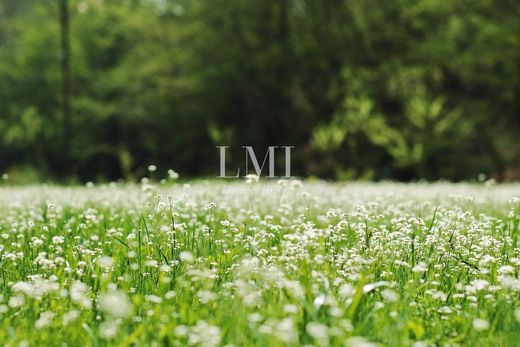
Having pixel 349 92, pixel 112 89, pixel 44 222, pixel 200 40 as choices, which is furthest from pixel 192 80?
pixel 44 222

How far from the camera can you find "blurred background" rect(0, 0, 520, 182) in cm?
2675

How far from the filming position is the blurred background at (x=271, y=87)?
26750 millimetres

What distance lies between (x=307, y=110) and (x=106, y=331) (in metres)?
26.5

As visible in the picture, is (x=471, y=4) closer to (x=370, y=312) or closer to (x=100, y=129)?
(x=100, y=129)

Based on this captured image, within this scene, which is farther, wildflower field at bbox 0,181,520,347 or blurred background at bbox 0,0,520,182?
blurred background at bbox 0,0,520,182

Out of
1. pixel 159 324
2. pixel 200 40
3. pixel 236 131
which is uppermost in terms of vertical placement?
pixel 200 40

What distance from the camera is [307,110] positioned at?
2938cm

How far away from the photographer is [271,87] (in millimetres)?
33844

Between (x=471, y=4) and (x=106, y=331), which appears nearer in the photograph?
(x=106, y=331)

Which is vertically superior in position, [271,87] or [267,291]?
[271,87]

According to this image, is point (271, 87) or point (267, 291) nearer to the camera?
Result: point (267, 291)

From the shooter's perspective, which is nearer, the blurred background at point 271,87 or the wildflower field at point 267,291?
the wildflower field at point 267,291

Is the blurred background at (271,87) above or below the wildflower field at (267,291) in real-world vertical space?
above

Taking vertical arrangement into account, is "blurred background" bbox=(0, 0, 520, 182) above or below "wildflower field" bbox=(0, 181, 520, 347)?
above
